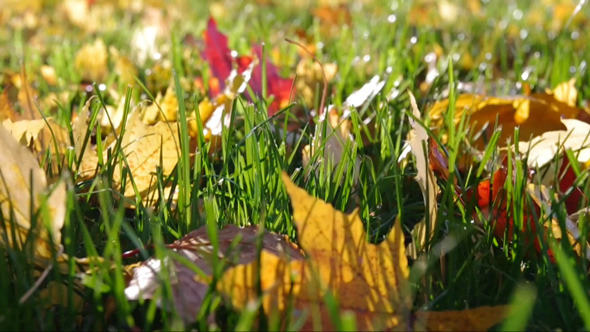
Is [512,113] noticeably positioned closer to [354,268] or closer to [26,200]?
[354,268]

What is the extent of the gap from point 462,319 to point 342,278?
117 millimetres

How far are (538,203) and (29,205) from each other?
0.58 m

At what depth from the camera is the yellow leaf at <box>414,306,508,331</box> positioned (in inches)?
25.7

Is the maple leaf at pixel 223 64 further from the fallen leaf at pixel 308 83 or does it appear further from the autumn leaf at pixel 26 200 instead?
the autumn leaf at pixel 26 200

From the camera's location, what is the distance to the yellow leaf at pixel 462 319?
0.65 m

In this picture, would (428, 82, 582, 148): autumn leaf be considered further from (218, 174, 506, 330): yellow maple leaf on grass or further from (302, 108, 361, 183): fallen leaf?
(218, 174, 506, 330): yellow maple leaf on grass

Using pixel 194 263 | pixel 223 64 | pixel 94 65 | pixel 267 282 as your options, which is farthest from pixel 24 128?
pixel 94 65

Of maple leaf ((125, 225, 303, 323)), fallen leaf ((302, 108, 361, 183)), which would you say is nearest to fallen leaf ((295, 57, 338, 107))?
fallen leaf ((302, 108, 361, 183))

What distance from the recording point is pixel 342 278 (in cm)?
68

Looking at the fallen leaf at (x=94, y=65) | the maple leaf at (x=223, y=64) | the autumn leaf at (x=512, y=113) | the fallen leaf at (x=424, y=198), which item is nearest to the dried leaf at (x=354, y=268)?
the fallen leaf at (x=424, y=198)

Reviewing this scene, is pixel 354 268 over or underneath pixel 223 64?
underneath

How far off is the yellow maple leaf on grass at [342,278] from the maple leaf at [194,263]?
0.03 meters

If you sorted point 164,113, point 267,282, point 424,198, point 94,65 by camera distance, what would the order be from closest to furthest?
point 267,282
point 424,198
point 164,113
point 94,65

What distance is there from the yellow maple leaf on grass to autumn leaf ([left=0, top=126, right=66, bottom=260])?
0.18 metres
